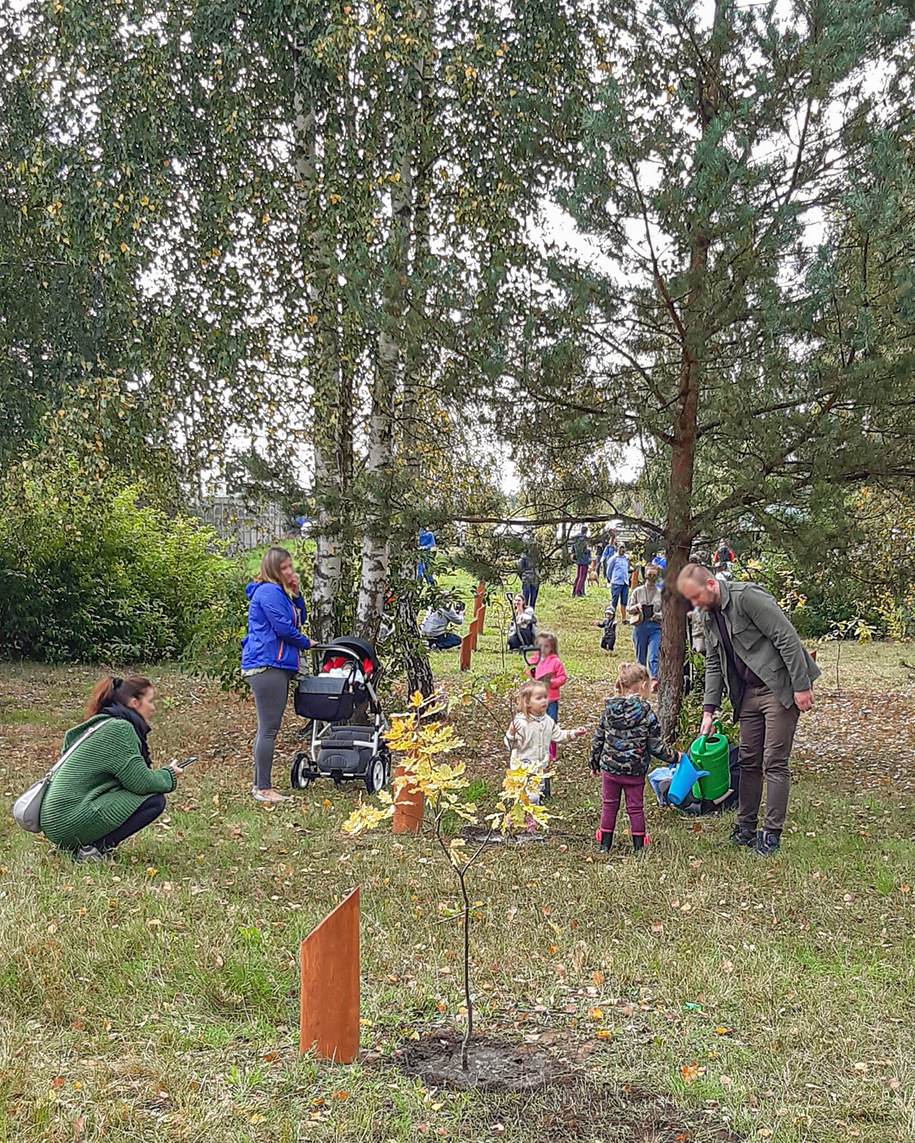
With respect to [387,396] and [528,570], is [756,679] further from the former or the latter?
[387,396]

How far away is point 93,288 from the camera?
9.98 m

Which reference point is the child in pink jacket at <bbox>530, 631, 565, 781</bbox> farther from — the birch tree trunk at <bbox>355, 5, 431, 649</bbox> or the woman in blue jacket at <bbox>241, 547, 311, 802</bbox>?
the woman in blue jacket at <bbox>241, 547, 311, 802</bbox>

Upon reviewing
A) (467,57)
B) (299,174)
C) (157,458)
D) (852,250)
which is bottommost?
(157,458)

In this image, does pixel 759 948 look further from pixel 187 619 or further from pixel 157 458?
pixel 187 619

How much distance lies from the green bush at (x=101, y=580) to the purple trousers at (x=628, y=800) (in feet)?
25.9

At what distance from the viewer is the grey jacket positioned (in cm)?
601

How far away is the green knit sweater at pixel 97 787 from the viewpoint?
5406 mm

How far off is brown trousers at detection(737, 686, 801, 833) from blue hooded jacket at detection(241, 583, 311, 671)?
9.75ft

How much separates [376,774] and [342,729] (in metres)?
0.41

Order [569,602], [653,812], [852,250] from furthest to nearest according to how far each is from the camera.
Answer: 1. [569,602]
2. [653,812]
3. [852,250]

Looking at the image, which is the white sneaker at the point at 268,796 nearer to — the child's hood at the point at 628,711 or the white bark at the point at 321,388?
the white bark at the point at 321,388

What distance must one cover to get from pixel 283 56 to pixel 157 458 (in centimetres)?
362

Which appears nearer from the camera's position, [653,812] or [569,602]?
[653,812]

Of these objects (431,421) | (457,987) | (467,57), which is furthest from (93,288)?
(457,987)
